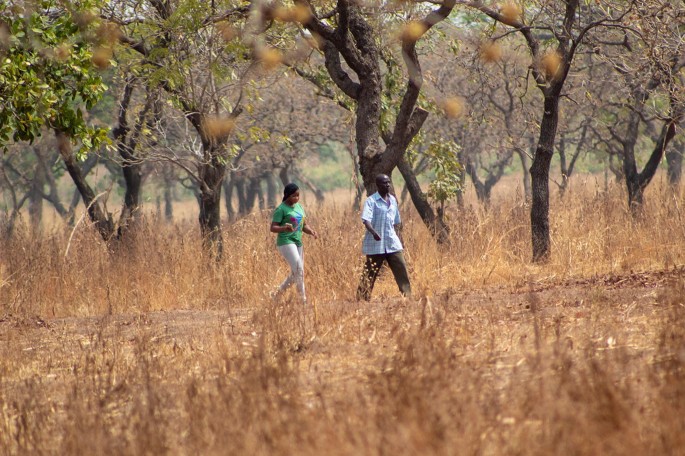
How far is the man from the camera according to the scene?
1009 centimetres

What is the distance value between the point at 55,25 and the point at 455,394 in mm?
5966

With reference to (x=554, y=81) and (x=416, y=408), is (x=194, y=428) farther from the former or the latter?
(x=554, y=81)

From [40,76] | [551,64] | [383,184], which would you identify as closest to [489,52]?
[551,64]

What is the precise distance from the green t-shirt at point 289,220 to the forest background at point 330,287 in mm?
1006

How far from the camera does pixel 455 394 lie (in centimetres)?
476

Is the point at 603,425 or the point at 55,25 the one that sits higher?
the point at 55,25

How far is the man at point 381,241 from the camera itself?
33.1ft

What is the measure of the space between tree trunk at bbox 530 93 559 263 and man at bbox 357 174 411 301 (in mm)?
3609

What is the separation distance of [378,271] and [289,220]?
1.04 meters

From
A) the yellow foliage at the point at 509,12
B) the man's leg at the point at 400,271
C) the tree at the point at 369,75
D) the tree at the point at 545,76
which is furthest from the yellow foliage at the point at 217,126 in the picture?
the yellow foliage at the point at 509,12

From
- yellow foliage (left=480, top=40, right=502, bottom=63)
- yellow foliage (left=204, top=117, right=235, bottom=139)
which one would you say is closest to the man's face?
yellow foliage (left=204, top=117, right=235, bottom=139)

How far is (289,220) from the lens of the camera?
1009 centimetres

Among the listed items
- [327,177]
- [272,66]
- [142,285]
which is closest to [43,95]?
[142,285]

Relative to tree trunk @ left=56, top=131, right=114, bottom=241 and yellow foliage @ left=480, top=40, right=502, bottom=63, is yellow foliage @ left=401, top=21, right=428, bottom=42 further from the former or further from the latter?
tree trunk @ left=56, top=131, right=114, bottom=241
